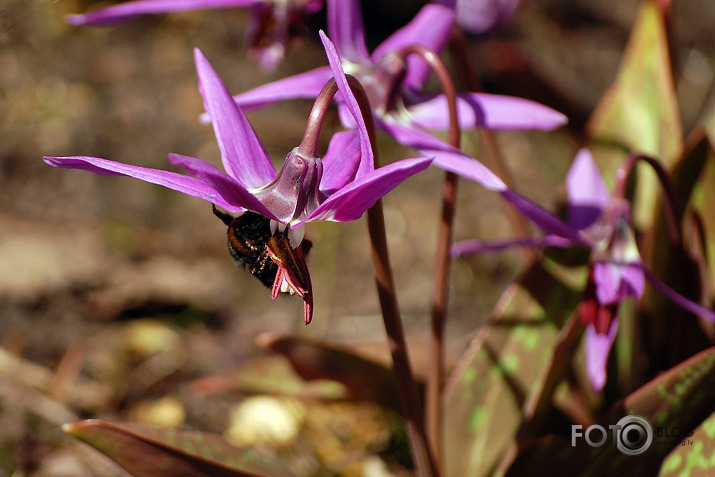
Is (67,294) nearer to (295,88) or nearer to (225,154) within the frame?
(295,88)

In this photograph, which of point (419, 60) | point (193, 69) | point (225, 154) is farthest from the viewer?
point (193, 69)

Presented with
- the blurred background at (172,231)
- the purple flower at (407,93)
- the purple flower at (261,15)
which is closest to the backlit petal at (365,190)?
the purple flower at (407,93)

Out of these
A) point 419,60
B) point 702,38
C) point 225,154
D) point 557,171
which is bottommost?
point 557,171

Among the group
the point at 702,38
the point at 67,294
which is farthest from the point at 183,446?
the point at 702,38

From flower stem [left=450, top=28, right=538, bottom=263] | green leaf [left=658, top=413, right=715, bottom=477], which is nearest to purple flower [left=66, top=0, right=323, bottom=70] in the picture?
flower stem [left=450, top=28, right=538, bottom=263]

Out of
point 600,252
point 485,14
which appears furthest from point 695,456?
point 485,14

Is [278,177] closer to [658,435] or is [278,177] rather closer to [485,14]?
[658,435]
